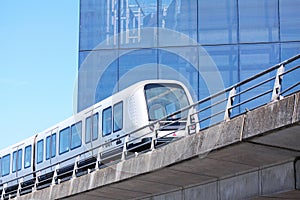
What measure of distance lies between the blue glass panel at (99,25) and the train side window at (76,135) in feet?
28.2

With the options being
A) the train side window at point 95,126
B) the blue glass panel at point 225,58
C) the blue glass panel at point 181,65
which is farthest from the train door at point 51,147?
the blue glass panel at point 225,58

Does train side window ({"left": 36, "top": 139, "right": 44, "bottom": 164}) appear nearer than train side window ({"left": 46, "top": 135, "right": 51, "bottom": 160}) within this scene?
No

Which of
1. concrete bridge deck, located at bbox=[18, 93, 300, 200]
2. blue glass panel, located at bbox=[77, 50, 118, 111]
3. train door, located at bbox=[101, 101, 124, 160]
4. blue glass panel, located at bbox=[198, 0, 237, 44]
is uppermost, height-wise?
blue glass panel, located at bbox=[198, 0, 237, 44]

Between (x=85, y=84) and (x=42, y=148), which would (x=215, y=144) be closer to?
(x=42, y=148)

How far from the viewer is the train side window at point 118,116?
22297mm

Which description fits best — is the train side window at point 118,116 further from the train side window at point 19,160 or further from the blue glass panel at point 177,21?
the blue glass panel at point 177,21

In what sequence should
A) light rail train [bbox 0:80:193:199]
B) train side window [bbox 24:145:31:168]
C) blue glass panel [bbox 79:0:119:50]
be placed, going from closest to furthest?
light rail train [bbox 0:80:193:199] < train side window [bbox 24:145:31:168] < blue glass panel [bbox 79:0:119:50]

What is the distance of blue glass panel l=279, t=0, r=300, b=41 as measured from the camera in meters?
32.1

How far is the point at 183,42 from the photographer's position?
33094 millimetres

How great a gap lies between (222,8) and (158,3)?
2.92 meters

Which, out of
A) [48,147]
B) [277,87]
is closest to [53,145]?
[48,147]

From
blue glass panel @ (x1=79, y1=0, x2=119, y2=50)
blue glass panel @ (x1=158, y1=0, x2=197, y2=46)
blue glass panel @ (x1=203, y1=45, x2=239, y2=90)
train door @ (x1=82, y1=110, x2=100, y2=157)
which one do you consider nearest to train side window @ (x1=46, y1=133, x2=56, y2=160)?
train door @ (x1=82, y1=110, x2=100, y2=157)

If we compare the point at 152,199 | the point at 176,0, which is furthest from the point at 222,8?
the point at 152,199

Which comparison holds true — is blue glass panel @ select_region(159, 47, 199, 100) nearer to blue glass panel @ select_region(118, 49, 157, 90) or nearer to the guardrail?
blue glass panel @ select_region(118, 49, 157, 90)
